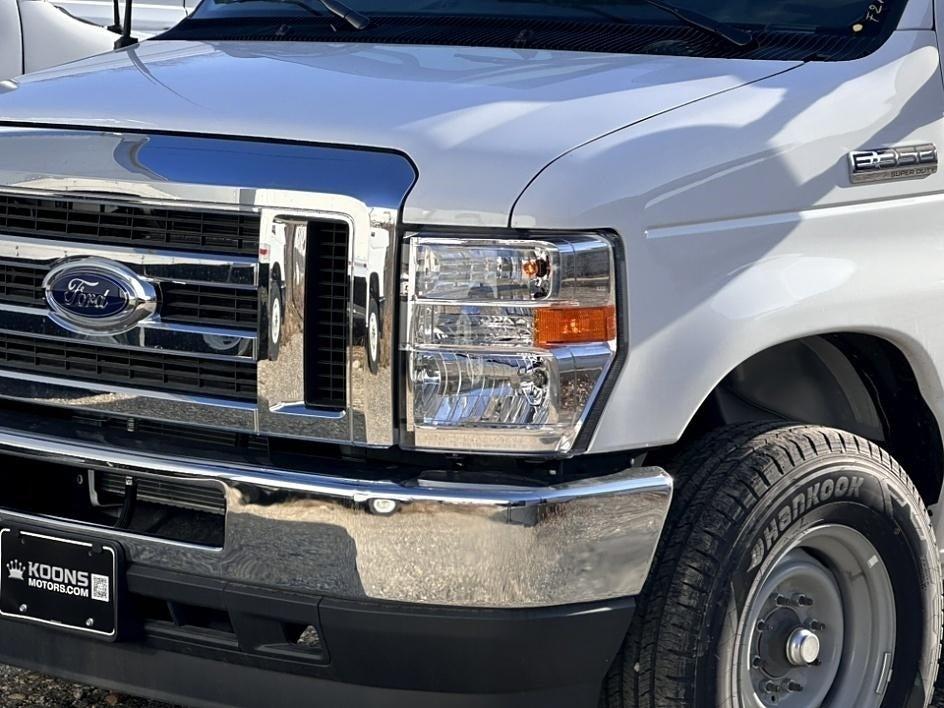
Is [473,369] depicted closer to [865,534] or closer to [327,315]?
[327,315]

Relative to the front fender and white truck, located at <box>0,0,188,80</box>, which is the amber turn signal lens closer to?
the front fender

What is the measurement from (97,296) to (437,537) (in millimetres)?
859

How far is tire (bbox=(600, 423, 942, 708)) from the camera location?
Answer: 9.56ft

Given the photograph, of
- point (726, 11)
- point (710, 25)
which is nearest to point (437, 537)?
point (710, 25)

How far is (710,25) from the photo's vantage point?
3.45m

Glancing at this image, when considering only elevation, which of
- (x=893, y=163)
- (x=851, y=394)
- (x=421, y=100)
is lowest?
(x=851, y=394)

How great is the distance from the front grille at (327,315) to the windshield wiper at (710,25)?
1.14m

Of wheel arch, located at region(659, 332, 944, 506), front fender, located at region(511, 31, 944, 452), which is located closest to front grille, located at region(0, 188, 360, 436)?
front fender, located at region(511, 31, 944, 452)

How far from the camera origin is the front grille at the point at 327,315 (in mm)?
2762

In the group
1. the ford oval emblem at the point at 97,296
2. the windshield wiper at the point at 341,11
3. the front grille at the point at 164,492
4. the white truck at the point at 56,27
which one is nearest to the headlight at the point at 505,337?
the front grille at the point at 164,492

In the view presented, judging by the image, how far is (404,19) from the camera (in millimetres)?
3793

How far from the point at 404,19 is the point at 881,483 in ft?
5.28

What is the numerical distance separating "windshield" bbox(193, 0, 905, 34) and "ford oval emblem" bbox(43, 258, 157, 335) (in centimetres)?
121

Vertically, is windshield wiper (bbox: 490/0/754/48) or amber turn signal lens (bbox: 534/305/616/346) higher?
windshield wiper (bbox: 490/0/754/48)
